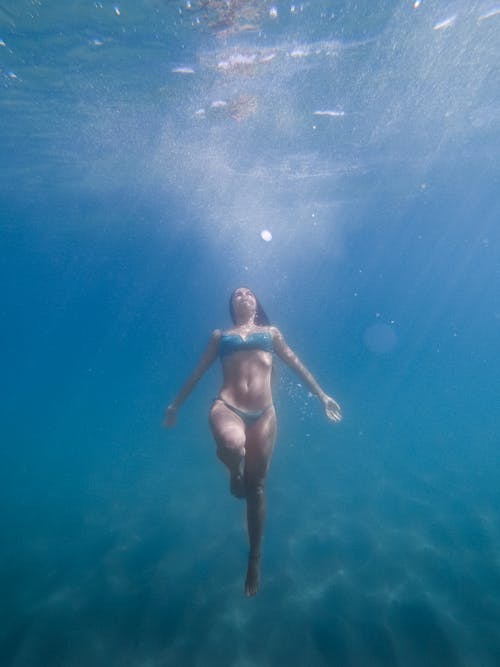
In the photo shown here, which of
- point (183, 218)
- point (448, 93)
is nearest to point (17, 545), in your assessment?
point (448, 93)

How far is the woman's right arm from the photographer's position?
5.46m

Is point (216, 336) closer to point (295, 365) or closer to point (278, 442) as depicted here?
point (295, 365)

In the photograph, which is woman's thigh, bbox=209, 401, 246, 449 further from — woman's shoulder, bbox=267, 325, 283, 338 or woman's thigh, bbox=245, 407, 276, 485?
woman's shoulder, bbox=267, 325, 283, 338

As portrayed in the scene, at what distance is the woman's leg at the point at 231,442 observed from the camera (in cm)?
394

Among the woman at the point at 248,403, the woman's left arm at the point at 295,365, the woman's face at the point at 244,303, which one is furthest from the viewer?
the woman's face at the point at 244,303

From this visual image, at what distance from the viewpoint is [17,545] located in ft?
33.9

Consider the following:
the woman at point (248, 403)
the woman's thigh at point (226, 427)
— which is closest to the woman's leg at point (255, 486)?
the woman at point (248, 403)

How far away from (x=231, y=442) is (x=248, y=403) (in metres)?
1.08

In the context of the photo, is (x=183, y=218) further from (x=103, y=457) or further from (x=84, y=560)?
(x=84, y=560)

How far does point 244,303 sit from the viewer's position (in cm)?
591

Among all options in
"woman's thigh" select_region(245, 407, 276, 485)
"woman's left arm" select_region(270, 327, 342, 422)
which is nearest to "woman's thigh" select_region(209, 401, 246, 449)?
"woman's thigh" select_region(245, 407, 276, 485)

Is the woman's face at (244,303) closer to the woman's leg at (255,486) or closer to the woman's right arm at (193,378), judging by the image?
the woman's right arm at (193,378)

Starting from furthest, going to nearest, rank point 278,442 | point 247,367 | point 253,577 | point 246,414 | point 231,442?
point 278,442 → point 247,367 → point 246,414 → point 253,577 → point 231,442

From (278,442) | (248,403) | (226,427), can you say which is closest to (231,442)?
(226,427)
